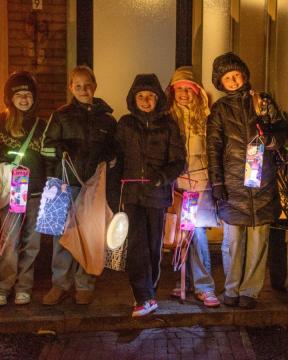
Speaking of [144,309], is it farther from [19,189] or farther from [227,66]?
[227,66]

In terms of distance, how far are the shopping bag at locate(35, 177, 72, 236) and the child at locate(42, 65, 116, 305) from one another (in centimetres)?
19

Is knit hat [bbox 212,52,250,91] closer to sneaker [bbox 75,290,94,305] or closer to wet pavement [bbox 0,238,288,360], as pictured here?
wet pavement [bbox 0,238,288,360]

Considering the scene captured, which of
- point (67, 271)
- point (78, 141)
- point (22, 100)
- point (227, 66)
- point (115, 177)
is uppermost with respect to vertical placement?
point (227, 66)

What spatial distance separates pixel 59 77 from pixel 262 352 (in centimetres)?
429

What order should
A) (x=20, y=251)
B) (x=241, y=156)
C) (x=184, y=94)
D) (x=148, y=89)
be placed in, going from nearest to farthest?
(x=148, y=89)
(x=241, y=156)
(x=184, y=94)
(x=20, y=251)

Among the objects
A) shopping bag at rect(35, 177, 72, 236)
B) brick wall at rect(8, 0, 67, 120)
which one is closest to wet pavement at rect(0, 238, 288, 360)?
shopping bag at rect(35, 177, 72, 236)

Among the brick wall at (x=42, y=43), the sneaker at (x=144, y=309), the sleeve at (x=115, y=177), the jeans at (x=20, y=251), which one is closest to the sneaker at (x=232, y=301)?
the sneaker at (x=144, y=309)

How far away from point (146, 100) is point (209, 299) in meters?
1.90

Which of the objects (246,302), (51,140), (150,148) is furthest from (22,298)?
(246,302)

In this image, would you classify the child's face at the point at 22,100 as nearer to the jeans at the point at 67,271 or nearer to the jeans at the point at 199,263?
the jeans at the point at 67,271

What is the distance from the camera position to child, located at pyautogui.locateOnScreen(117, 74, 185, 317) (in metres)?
5.41

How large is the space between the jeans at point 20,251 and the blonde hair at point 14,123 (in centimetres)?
62

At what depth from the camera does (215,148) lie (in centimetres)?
552

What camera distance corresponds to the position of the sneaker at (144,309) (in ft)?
18.0
